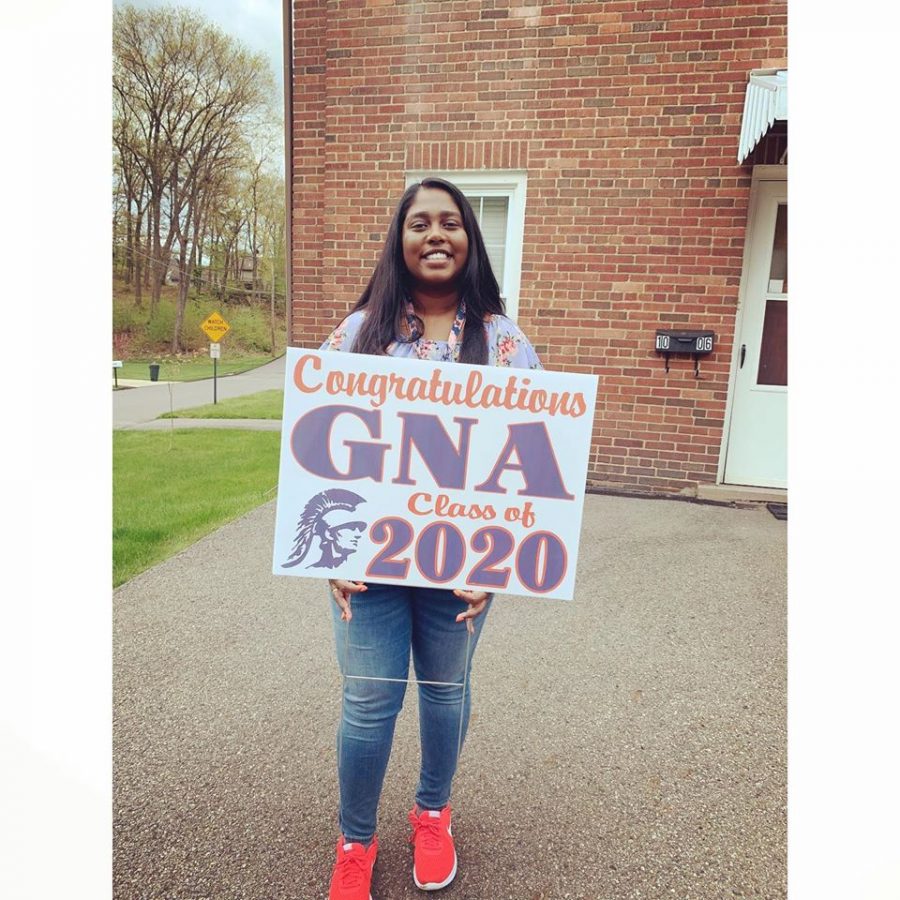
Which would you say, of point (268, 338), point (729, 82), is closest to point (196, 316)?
point (268, 338)

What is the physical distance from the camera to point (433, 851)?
1.27 meters

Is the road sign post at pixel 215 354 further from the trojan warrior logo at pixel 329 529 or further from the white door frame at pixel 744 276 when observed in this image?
the white door frame at pixel 744 276

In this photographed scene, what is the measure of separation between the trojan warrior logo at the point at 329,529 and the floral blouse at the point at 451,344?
11.6 inches

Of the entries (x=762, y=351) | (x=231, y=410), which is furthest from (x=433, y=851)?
(x=762, y=351)

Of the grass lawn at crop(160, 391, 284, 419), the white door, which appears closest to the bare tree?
the grass lawn at crop(160, 391, 284, 419)

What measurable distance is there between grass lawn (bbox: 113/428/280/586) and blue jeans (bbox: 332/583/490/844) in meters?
1.04

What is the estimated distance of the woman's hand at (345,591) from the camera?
1114 mm

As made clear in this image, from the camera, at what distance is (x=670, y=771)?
159 cm

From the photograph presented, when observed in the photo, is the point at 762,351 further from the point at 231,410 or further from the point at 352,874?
the point at 352,874

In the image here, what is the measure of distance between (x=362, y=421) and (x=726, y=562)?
7.42 ft

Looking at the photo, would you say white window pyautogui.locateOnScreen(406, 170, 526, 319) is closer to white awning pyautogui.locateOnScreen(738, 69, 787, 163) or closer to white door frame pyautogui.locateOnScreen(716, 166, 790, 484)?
white awning pyautogui.locateOnScreen(738, 69, 787, 163)

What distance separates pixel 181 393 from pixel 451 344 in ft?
3.96

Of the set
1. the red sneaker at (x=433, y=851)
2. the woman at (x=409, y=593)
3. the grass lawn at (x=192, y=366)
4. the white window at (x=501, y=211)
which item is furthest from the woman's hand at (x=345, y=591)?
the white window at (x=501, y=211)
